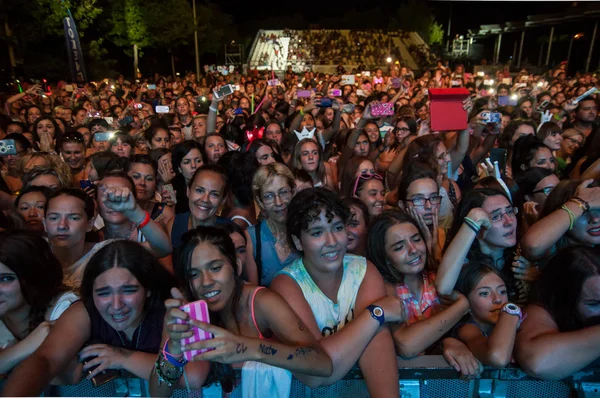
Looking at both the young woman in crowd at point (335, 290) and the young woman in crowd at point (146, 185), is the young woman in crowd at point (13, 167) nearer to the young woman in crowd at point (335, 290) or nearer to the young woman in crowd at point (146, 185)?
the young woman in crowd at point (146, 185)

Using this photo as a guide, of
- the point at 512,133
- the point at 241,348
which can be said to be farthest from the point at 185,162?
the point at 512,133

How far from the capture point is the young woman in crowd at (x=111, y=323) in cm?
188

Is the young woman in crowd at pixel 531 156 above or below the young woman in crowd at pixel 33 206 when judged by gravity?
above

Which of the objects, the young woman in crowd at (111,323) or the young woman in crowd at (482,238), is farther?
the young woman in crowd at (482,238)

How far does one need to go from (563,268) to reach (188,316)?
1.80m

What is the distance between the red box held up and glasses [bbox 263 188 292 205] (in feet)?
6.64

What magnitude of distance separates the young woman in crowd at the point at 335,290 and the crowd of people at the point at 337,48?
29764 mm

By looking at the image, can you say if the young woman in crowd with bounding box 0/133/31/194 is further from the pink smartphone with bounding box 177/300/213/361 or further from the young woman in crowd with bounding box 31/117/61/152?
the pink smartphone with bounding box 177/300/213/361

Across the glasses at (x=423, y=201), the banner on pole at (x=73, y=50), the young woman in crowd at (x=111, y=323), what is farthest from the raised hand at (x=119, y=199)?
the banner on pole at (x=73, y=50)

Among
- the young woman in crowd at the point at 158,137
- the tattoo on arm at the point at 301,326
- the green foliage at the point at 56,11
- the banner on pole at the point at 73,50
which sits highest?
the green foliage at the point at 56,11

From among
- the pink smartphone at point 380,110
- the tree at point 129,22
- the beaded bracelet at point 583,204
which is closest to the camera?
the beaded bracelet at point 583,204

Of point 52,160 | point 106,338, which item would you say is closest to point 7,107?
point 52,160

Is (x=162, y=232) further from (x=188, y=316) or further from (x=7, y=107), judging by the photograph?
(x=7, y=107)

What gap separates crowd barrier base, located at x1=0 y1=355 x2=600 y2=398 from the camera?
1.94m
